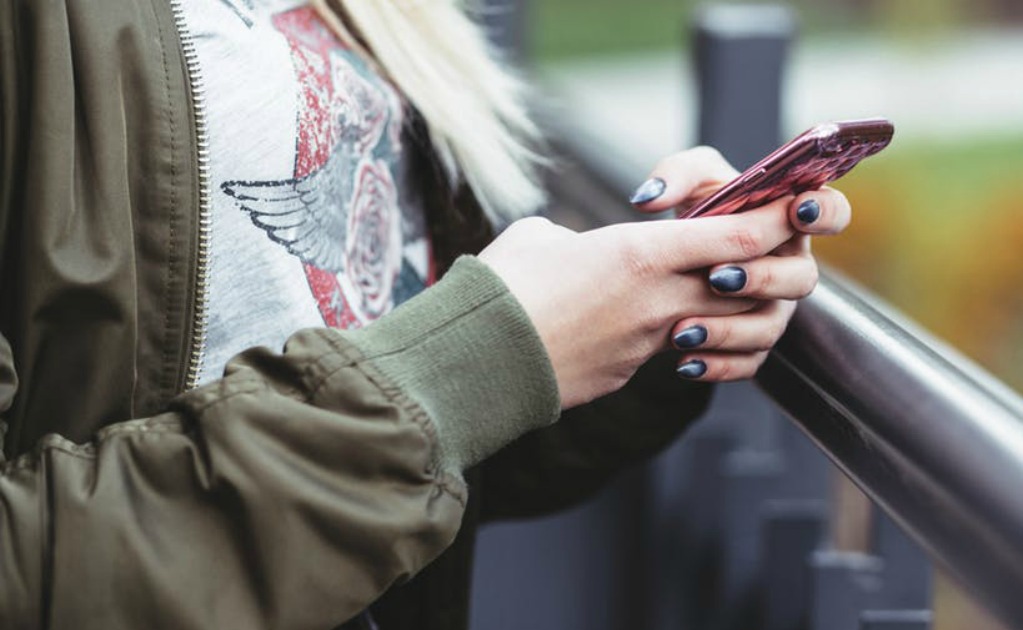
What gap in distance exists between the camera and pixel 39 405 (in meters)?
0.98

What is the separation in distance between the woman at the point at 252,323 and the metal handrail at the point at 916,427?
42 mm

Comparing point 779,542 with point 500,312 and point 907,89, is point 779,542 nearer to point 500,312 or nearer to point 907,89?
point 500,312

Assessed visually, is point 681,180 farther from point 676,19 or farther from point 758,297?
point 676,19

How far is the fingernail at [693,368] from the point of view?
1.05 m

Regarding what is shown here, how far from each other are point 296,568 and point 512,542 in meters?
1.28

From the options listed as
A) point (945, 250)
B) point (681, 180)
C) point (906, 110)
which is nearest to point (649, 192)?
point (681, 180)

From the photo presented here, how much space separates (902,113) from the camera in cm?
1081

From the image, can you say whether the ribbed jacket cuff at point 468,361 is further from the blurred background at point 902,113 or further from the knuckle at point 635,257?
the blurred background at point 902,113

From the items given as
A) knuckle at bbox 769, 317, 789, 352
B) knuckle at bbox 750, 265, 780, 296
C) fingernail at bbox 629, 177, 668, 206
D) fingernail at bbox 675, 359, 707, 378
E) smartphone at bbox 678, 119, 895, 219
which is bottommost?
fingernail at bbox 675, 359, 707, 378

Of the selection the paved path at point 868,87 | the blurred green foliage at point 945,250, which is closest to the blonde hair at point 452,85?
the blurred green foliage at point 945,250

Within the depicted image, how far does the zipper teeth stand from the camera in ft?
3.31

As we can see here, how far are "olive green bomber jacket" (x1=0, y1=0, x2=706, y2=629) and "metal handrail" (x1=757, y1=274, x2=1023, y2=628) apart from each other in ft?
0.67

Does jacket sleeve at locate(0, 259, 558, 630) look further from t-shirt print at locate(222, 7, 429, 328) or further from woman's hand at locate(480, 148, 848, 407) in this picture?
t-shirt print at locate(222, 7, 429, 328)

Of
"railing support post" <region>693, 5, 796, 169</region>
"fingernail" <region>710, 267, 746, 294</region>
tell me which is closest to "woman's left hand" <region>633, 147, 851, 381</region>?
"fingernail" <region>710, 267, 746, 294</region>
